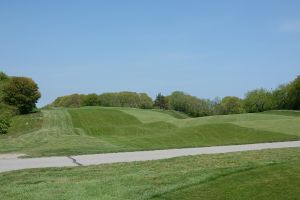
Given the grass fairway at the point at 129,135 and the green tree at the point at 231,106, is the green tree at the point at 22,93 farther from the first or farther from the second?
the green tree at the point at 231,106

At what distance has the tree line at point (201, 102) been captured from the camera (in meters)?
108

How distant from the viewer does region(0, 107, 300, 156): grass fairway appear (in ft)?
84.7

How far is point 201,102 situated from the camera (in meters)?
119

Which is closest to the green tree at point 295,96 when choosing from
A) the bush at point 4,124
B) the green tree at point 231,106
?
the green tree at point 231,106

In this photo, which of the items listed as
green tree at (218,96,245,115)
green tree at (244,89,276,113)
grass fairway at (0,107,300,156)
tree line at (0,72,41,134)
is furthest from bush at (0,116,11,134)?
green tree at (218,96,245,115)

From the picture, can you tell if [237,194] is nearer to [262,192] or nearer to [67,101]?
[262,192]

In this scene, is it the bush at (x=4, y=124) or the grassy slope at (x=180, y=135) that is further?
the bush at (x=4, y=124)

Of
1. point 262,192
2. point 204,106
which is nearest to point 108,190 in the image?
point 262,192

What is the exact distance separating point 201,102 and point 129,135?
81.4 m

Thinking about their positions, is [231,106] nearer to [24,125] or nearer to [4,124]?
[24,125]

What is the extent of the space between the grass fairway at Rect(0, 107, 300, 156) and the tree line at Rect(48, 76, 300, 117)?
177 feet

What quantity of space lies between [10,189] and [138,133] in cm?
2987

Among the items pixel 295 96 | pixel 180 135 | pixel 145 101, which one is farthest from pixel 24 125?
pixel 145 101

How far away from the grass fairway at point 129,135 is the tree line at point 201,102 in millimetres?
54029
